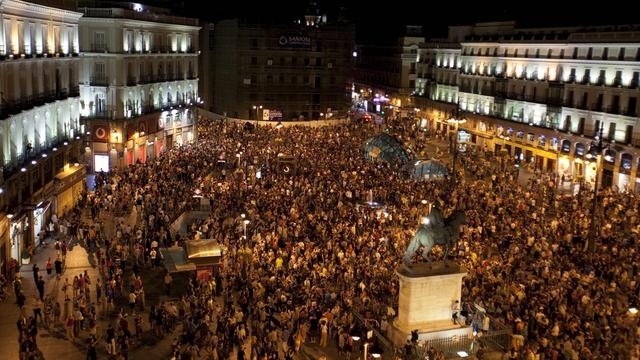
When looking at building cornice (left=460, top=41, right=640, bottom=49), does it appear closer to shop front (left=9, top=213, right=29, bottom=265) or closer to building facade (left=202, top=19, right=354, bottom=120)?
building facade (left=202, top=19, right=354, bottom=120)

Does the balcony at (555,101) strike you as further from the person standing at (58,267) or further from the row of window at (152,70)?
the person standing at (58,267)

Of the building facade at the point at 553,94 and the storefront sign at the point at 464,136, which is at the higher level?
the building facade at the point at 553,94

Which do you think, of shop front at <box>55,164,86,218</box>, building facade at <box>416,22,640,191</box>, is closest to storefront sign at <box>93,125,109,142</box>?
shop front at <box>55,164,86,218</box>

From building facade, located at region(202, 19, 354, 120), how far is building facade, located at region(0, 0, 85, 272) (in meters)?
47.2

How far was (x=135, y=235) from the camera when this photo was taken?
106 ft

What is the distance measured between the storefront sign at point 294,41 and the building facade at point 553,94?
19182mm

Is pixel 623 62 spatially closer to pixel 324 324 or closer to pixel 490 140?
pixel 490 140

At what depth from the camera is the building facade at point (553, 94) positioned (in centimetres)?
5219

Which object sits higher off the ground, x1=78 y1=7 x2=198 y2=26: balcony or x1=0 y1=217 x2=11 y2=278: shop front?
x1=78 y1=7 x2=198 y2=26: balcony

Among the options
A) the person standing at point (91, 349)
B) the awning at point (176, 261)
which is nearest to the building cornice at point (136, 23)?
the awning at point (176, 261)

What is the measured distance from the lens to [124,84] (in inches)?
2063

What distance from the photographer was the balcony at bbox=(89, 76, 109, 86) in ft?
171

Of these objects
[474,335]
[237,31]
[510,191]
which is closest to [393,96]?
[237,31]

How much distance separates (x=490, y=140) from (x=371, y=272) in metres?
50.2
